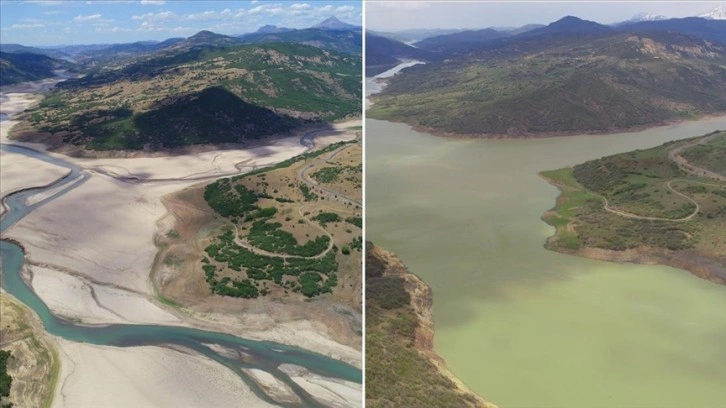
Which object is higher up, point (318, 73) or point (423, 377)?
point (318, 73)

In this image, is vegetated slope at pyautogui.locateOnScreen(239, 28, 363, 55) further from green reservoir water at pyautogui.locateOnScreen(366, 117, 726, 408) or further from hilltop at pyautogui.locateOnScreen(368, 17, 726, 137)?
→ green reservoir water at pyautogui.locateOnScreen(366, 117, 726, 408)

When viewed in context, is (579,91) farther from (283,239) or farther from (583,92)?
(283,239)

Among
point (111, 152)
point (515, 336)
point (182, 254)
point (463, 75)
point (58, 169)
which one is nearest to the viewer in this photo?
point (515, 336)

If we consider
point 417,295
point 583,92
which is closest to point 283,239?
point 417,295

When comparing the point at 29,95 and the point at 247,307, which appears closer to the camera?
the point at 247,307

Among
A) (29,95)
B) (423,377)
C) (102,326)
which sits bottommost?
(102,326)

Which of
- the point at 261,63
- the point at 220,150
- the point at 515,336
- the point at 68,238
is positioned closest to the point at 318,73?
the point at 261,63

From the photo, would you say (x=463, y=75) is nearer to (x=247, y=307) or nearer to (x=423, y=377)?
(x=247, y=307)
